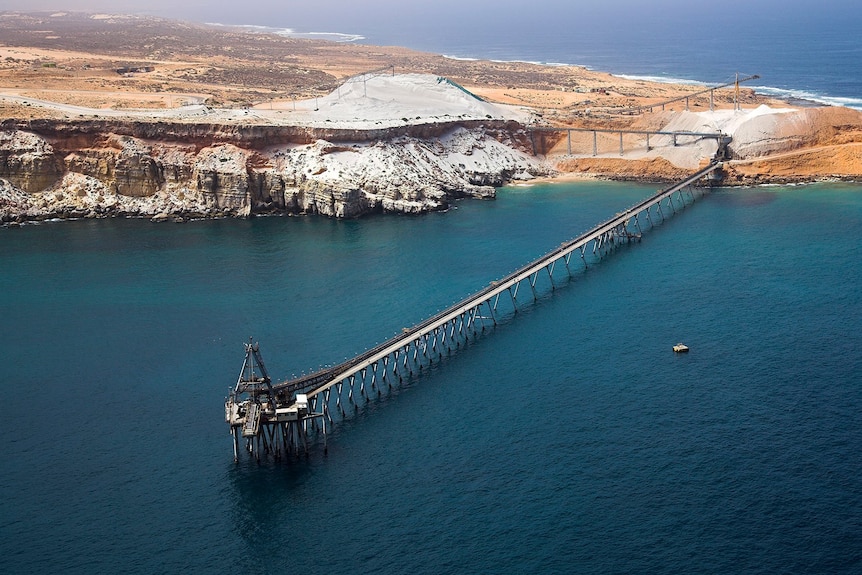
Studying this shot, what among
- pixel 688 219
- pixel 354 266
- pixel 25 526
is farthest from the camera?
pixel 688 219

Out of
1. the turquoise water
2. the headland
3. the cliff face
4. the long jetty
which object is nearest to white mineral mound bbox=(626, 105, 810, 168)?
the headland

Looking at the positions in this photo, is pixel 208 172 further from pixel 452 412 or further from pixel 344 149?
pixel 452 412

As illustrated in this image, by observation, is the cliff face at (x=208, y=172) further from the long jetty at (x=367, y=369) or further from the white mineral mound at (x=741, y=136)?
the white mineral mound at (x=741, y=136)

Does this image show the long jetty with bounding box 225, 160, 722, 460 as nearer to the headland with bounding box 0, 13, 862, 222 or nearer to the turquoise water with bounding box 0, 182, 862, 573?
the turquoise water with bounding box 0, 182, 862, 573

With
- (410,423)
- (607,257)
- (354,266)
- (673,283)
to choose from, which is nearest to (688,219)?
(607,257)

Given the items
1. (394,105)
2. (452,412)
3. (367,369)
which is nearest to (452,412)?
(452,412)

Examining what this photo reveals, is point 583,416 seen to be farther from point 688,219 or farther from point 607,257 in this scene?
point 688,219
